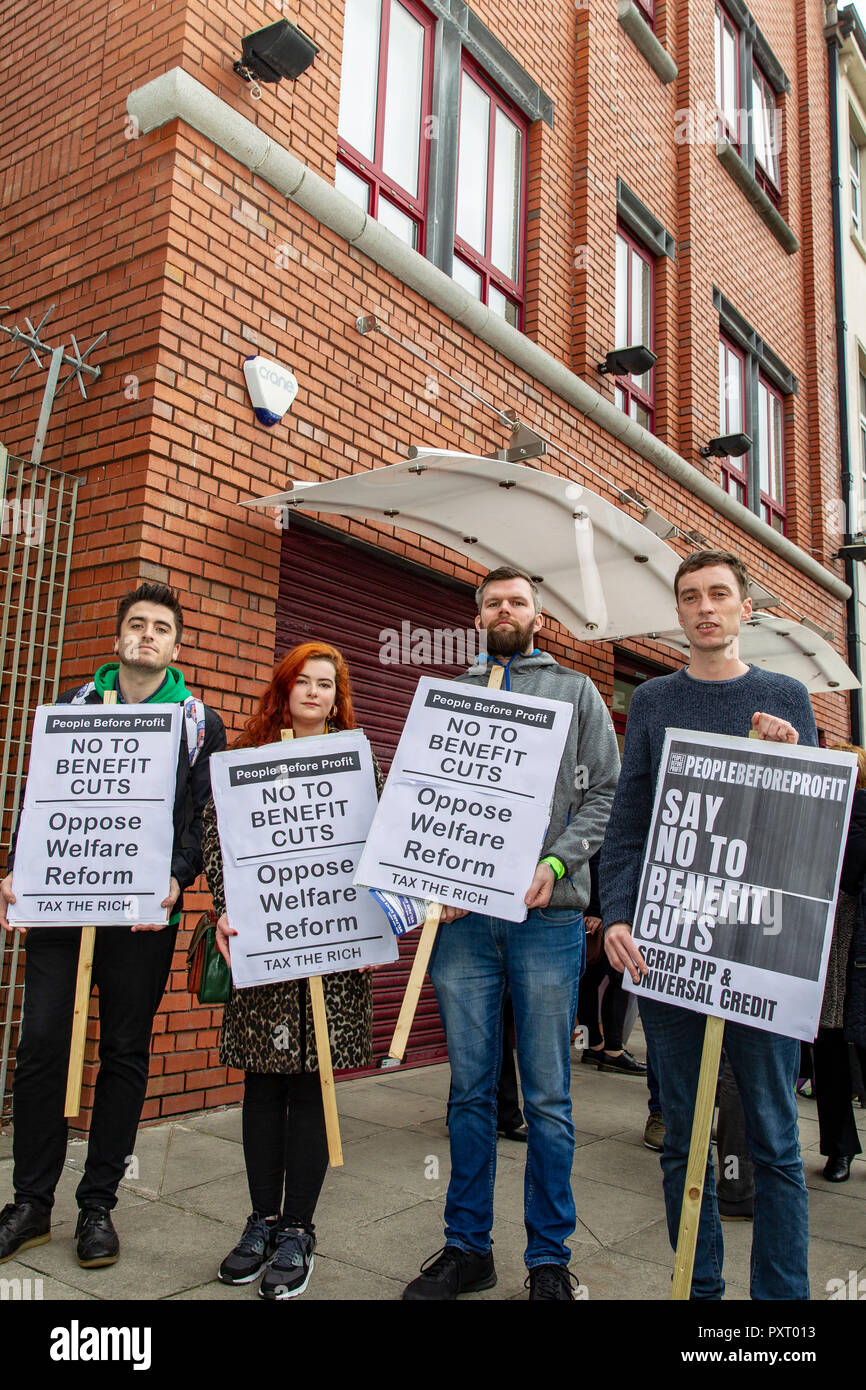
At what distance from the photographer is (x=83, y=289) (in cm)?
539

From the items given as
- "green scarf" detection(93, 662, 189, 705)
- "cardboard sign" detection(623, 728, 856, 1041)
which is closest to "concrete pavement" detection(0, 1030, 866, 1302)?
"cardboard sign" detection(623, 728, 856, 1041)

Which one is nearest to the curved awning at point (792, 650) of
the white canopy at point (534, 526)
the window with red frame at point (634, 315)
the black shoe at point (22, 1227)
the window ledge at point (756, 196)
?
the white canopy at point (534, 526)

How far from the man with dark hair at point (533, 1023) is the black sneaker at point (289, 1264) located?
0.30 meters

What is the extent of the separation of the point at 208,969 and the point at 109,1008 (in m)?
0.36

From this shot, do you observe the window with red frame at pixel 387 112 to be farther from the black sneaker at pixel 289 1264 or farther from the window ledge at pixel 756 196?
the black sneaker at pixel 289 1264

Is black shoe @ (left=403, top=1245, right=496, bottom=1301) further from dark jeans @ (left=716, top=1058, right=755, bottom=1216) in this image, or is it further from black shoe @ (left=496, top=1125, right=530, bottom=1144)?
black shoe @ (left=496, top=1125, right=530, bottom=1144)

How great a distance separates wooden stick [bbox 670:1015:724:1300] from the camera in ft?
8.21

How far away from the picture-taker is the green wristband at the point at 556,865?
302cm

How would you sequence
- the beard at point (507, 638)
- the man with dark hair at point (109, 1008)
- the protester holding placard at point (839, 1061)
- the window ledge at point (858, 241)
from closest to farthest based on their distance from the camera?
the man with dark hair at point (109, 1008) < the beard at point (507, 638) < the protester holding placard at point (839, 1061) < the window ledge at point (858, 241)

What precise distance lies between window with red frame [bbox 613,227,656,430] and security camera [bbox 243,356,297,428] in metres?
4.73

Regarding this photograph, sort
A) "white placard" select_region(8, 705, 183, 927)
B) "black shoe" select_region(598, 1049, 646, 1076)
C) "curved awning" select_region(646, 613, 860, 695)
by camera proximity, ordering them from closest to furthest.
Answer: "white placard" select_region(8, 705, 183, 927) < "black shoe" select_region(598, 1049, 646, 1076) < "curved awning" select_region(646, 613, 860, 695)

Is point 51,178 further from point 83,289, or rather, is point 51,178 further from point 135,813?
point 135,813

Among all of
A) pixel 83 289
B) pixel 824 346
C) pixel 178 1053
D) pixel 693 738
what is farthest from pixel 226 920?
pixel 824 346

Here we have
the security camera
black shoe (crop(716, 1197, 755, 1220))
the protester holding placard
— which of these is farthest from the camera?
the security camera
